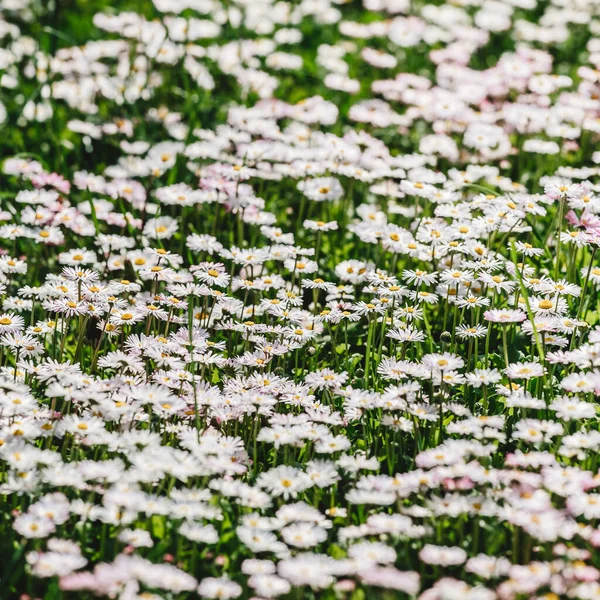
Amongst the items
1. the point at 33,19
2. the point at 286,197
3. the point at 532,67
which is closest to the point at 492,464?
the point at 286,197

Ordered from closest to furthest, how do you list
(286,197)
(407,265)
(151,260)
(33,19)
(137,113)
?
(151,260) < (407,265) < (286,197) < (137,113) < (33,19)

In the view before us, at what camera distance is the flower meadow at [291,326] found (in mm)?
2562

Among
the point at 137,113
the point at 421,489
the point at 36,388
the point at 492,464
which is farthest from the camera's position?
the point at 137,113

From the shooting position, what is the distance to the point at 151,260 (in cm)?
400

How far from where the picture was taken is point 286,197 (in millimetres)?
5035

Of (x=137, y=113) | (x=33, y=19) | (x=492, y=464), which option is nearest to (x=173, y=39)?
(x=137, y=113)

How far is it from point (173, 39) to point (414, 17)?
1929 mm

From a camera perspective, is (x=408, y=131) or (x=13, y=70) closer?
(x=408, y=131)

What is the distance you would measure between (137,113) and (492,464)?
10.5ft

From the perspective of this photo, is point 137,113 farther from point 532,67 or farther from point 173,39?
point 532,67

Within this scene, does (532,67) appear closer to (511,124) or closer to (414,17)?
(511,124)

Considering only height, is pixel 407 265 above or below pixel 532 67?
below

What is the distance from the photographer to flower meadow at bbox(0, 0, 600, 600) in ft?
8.41

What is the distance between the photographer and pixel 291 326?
11.7 feet
